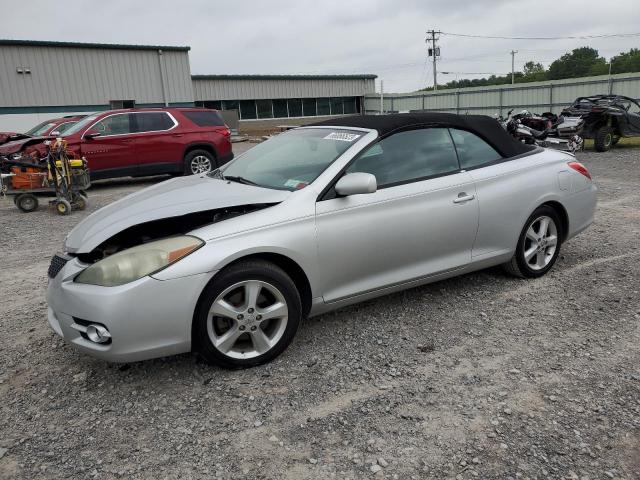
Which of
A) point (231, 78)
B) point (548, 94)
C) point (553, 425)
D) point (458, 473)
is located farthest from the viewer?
point (231, 78)

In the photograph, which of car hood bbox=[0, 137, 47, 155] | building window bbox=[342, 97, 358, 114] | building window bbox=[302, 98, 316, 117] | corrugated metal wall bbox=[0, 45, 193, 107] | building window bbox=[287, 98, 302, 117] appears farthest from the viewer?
building window bbox=[342, 97, 358, 114]

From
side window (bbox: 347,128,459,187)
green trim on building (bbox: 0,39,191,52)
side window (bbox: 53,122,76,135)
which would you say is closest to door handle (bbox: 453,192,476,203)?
side window (bbox: 347,128,459,187)

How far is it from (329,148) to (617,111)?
43.1 feet

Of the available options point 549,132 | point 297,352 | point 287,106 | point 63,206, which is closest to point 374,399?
point 297,352

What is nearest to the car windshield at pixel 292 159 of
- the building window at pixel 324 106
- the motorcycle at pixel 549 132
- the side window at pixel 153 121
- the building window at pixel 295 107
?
the side window at pixel 153 121

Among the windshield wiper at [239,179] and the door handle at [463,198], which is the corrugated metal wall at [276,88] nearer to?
the windshield wiper at [239,179]

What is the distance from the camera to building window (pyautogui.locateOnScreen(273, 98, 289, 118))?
3825 cm

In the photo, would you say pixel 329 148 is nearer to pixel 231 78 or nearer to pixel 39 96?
pixel 39 96

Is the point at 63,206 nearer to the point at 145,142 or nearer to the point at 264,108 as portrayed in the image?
the point at 145,142

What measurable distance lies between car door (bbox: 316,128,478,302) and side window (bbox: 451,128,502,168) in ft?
0.28

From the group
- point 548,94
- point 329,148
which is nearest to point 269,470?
point 329,148

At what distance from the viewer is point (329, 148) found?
381 cm

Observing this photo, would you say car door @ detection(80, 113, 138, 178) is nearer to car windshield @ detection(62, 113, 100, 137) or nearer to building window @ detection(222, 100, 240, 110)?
car windshield @ detection(62, 113, 100, 137)

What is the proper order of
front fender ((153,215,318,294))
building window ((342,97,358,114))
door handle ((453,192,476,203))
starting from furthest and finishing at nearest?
building window ((342,97,358,114)), door handle ((453,192,476,203)), front fender ((153,215,318,294))
